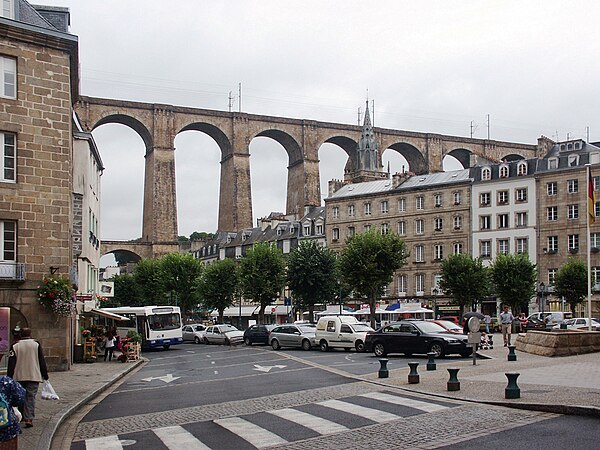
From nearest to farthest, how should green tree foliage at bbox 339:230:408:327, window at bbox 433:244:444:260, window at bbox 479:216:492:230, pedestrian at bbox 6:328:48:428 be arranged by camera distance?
pedestrian at bbox 6:328:48:428 → green tree foliage at bbox 339:230:408:327 → window at bbox 479:216:492:230 → window at bbox 433:244:444:260

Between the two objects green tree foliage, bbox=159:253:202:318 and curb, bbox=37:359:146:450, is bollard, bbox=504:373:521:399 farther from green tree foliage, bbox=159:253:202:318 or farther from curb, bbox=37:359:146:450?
green tree foliage, bbox=159:253:202:318

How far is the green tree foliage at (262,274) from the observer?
6538 centimetres

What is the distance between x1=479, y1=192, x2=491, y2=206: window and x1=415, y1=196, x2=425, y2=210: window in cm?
522

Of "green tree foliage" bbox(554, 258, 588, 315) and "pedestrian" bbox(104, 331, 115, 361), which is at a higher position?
"green tree foliage" bbox(554, 258, 588, 315)

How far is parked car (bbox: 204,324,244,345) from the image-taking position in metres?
51.9

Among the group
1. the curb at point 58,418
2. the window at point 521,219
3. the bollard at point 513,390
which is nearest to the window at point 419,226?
the window at point 521,219

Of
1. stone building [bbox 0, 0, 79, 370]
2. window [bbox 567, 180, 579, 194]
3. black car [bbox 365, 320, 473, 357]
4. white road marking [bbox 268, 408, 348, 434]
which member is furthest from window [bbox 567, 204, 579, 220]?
white road marking [bbox 268, 408, 348, 434]

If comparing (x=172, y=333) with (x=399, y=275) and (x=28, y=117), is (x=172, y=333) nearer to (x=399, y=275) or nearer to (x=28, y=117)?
(x=28, y=117)

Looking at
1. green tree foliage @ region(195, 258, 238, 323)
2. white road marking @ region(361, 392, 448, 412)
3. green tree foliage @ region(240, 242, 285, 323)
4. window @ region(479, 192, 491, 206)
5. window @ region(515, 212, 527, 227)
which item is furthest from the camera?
green tree foliage @ region(195, 258, 238, 323)

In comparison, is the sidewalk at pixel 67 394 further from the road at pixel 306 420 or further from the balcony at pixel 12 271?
the balcony at pixel 12 271

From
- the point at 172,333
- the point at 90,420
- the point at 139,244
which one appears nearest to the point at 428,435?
the point at 90,420

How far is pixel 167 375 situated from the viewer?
88.0 feet

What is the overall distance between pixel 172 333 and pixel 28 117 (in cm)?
2397

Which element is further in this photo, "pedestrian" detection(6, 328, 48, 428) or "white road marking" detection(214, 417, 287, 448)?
"pedestrian" detection(6, 328, 48, 428)
